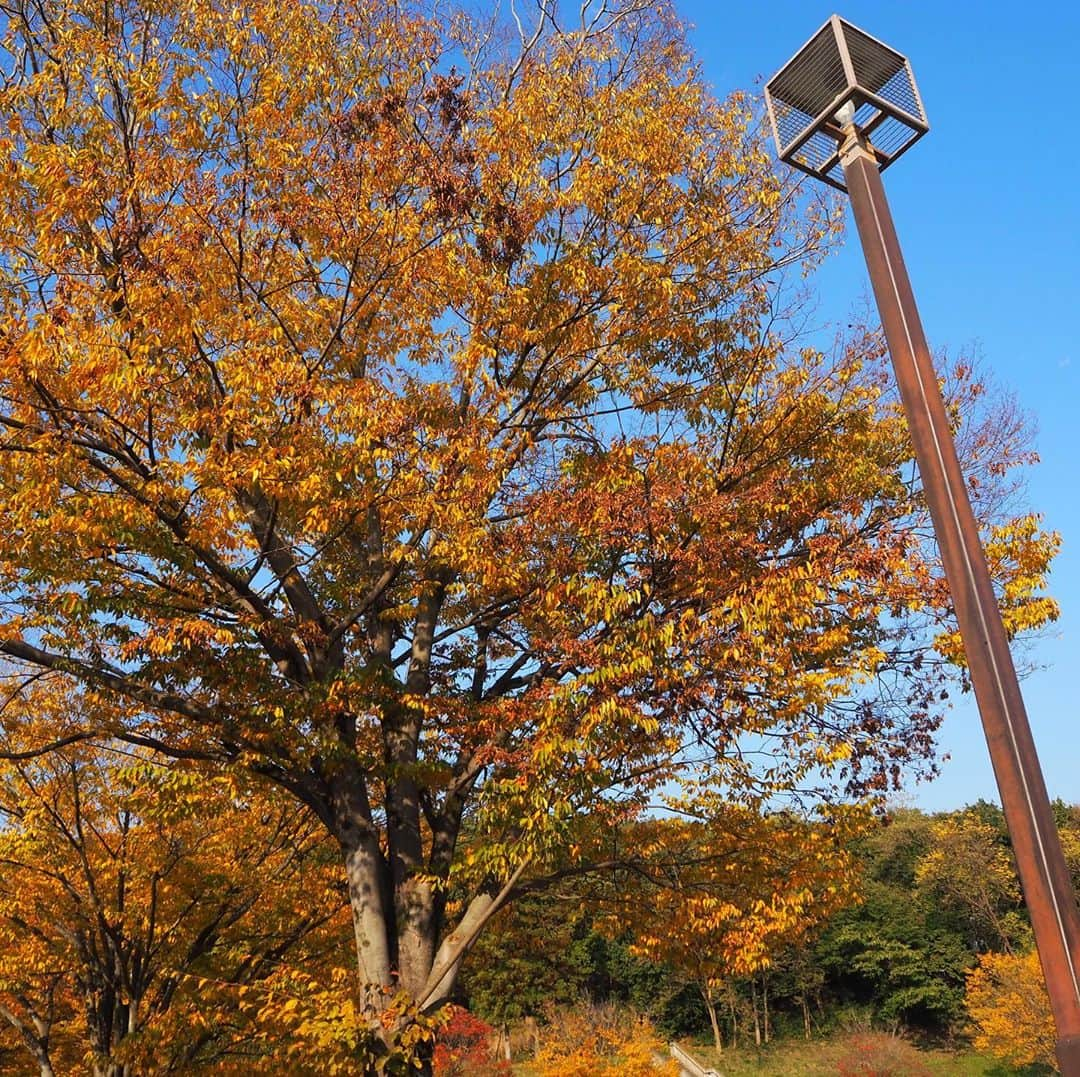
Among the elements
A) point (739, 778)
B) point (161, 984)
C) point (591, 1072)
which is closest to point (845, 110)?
point (739, 778)

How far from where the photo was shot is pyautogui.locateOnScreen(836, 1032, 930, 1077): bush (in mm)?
32125

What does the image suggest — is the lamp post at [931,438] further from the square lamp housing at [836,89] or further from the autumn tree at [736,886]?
the autumn tree at [736,886]

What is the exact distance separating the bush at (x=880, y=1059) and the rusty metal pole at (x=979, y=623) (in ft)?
112

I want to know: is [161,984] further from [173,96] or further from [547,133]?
[547,133]

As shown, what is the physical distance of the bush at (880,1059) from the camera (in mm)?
32125

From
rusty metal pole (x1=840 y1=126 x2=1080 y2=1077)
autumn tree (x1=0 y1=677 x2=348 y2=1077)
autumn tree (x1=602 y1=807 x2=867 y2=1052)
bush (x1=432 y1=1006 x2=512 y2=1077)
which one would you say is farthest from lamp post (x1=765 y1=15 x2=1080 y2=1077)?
bush (x1=432 y1=1006 x2=512 y2=1077)

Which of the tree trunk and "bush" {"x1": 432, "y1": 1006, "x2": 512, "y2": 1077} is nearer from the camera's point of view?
"bush" {"x1": 432, "y1": 1006, "x2": 512, "y2": 1077}

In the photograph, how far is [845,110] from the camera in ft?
13.4

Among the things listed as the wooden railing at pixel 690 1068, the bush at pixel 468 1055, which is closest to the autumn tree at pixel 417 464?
the wooden railing at pixel 690 1068

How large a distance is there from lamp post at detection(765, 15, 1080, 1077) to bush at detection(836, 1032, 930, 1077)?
34.2 m

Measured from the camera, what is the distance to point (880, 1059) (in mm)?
33469

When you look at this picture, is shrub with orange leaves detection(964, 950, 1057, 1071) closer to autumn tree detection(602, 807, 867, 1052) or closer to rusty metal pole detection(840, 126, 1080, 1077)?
autumn tree detection(602, 807, 867, 1052)

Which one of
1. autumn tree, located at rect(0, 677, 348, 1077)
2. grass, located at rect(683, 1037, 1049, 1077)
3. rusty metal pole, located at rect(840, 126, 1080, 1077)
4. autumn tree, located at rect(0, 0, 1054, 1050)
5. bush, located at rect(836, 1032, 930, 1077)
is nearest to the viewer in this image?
rusty metal pole, located at rect(840, 126, 1080, 1077)

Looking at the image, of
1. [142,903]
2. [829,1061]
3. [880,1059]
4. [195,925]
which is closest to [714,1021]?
[829,1061]
